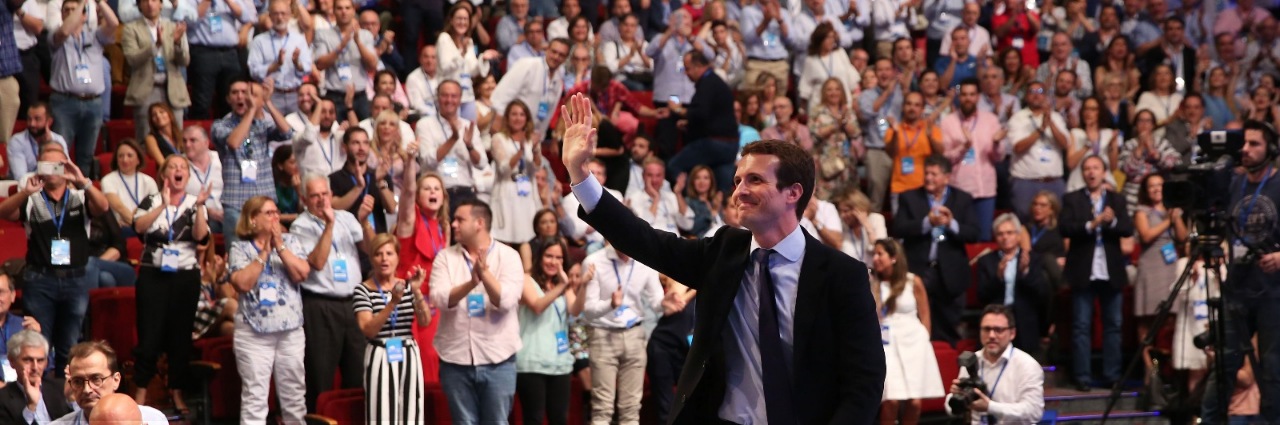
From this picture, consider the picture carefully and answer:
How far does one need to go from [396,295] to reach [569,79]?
4.42 m

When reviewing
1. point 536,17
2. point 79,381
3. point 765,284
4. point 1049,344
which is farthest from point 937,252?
point 765,284

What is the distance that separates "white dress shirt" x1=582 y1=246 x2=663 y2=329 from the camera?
7.79 m

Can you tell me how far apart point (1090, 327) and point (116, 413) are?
6.66 meters

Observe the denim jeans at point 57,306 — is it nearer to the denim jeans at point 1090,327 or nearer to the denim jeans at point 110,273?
the denim jeans at point 110,273

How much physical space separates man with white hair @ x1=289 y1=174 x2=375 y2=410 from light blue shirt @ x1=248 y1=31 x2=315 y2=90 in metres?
2.51

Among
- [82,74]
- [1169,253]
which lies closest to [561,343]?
[82,74]

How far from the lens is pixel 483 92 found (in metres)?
10.4

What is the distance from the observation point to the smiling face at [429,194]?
26.4 feet

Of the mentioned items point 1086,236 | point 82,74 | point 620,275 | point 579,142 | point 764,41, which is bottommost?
point 620,275

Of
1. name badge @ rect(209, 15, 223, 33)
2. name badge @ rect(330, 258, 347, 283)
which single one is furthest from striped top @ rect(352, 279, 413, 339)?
name badge @ rect(209, 15, 223, 33)

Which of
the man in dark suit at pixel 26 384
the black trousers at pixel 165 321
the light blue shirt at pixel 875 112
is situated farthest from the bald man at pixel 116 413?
the light blue shirt at pixel 875 112

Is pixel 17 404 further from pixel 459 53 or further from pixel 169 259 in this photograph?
pixel 459 53

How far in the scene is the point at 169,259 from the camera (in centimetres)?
758

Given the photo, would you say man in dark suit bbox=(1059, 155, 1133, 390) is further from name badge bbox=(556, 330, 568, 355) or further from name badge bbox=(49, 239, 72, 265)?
name badge bbox=(49, 239, 72, 265)
